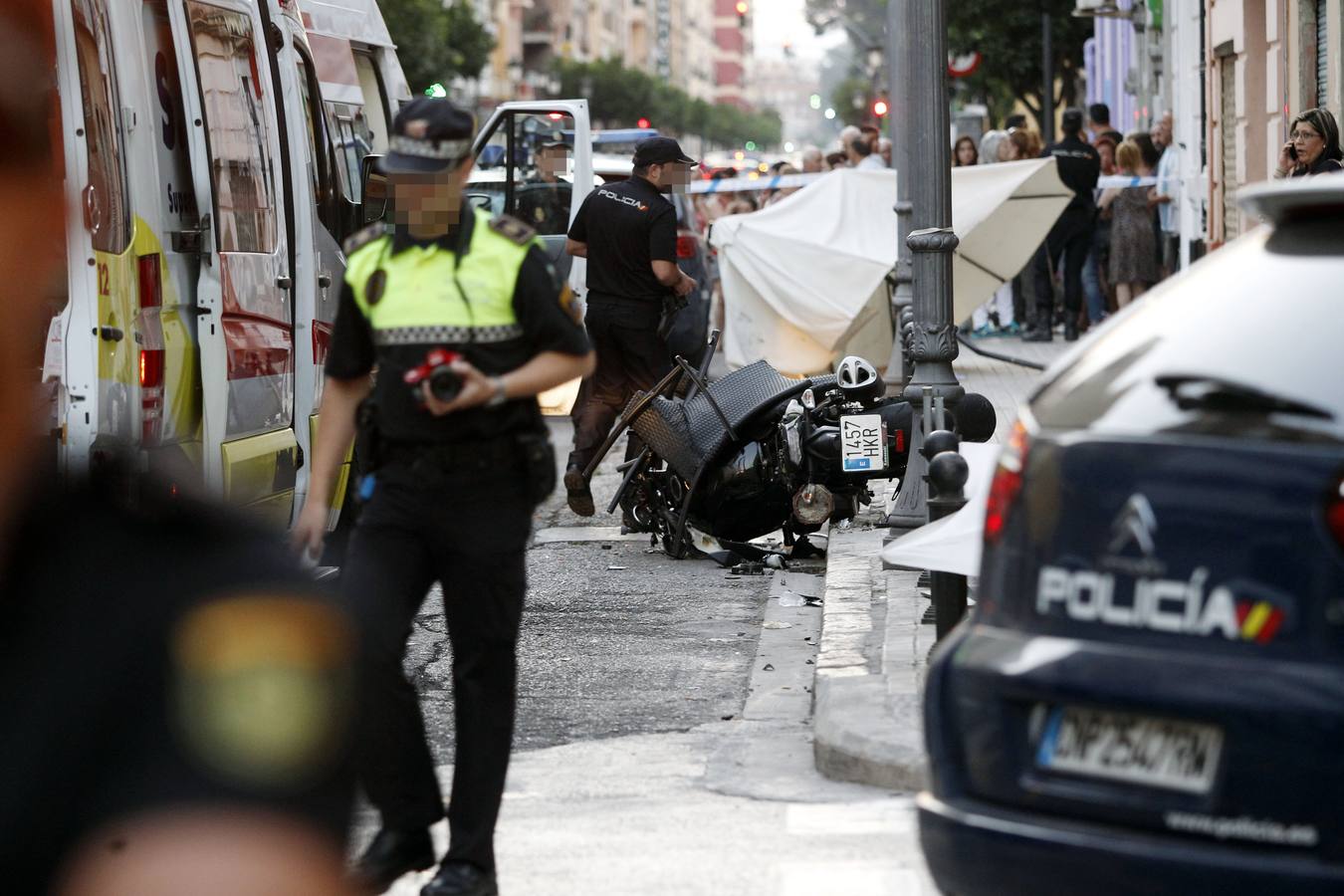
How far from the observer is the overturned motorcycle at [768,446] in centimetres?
982

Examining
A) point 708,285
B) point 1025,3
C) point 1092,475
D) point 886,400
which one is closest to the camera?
point 1092,475

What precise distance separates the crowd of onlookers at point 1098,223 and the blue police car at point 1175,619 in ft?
55.0

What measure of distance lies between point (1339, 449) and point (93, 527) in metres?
2.43

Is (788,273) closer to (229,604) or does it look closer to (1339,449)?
(1339,449)

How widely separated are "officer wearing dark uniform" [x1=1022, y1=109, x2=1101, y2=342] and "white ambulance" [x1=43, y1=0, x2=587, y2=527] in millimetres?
11689

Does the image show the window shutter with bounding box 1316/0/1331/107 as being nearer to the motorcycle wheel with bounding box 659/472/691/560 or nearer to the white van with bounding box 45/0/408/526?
the motorcycle wheel with bounding box 659/472/691/560

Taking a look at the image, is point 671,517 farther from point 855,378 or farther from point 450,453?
point 450,453

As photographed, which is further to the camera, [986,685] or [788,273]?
[788,273]

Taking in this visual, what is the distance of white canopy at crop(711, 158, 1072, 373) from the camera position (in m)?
17.0

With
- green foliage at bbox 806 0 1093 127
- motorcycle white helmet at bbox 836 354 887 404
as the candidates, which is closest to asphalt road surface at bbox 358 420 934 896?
motorcycle white helmet at bbox 836 354 887 404

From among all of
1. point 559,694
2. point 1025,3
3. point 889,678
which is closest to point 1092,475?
point 889,678

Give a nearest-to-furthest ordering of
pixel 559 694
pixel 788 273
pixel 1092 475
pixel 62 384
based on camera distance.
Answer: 1. pixel 1092 475
2. pixel 62 384
3. pixel 559 694
4. pixel 788 273

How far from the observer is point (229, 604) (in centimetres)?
136

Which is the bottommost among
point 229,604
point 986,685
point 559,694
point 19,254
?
point 559,694
